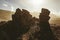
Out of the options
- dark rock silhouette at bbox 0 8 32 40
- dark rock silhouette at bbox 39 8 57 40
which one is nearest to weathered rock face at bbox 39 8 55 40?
dark rock silhouette at bbox 39 8 57 40

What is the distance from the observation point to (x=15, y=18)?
182 m

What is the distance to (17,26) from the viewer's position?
177 metres

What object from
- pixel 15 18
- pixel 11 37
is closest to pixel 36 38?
pixel 11 37

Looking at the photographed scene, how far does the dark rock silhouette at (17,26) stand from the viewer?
554ft

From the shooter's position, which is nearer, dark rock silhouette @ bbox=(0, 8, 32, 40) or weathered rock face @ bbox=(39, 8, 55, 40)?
weathered rock face @ bbox=(39, 8, 55, 40)

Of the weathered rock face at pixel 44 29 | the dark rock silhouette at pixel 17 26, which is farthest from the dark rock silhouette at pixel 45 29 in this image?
the dark rock silhouette at pixel 17 26

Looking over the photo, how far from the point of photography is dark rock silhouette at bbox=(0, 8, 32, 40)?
168938mm

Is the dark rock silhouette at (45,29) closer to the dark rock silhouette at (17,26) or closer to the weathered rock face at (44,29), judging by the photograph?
the weathered rock face at (44,29)

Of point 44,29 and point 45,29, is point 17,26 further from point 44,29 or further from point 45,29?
point 45,29

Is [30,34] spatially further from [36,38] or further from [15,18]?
[15,18]

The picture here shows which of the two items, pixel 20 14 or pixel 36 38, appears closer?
pixel 36 38

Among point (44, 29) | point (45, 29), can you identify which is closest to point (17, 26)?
point (44, 29)

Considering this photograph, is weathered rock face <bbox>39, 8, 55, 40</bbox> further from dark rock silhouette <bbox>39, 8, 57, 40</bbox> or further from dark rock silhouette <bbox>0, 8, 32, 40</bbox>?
dark rock silhouette <bbox>0, 8, 32, 40</bbox>

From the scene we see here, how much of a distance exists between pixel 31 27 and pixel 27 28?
4180 millimetres
